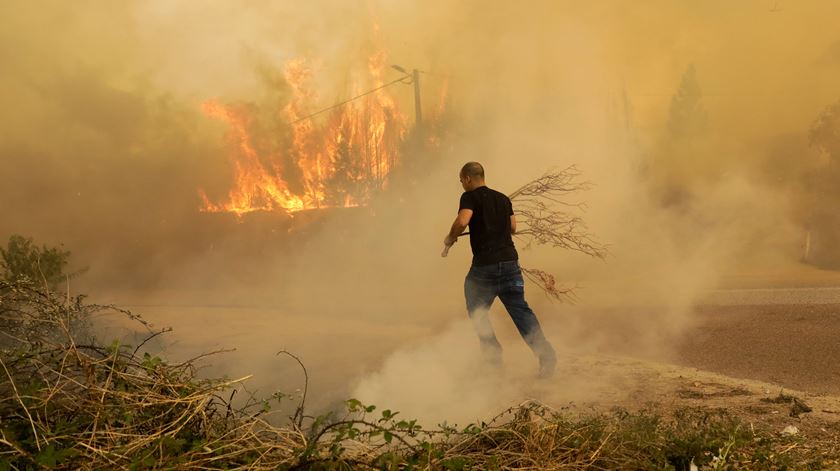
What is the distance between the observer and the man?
5141 millimetres

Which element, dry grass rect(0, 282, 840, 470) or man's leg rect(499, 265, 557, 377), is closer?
dry grass rect(0, 282, 840, 470)

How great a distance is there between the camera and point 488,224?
5.13m

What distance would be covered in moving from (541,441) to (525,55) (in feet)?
53.2

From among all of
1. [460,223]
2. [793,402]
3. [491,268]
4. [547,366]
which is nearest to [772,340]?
[793,402]

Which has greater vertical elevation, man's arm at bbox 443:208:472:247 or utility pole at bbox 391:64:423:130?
utility pole at bbox 391:64:423:130

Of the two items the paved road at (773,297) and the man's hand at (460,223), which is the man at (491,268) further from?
the paved road at (773,297)

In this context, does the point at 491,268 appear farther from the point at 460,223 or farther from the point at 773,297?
the point at 773,297

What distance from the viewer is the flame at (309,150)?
23250mm

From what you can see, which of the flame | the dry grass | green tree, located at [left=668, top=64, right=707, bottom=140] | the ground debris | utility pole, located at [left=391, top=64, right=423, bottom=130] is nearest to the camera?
the dry grass

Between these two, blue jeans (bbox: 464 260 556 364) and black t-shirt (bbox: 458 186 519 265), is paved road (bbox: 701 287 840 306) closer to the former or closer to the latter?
blue jeans (bbox: 464 260 556 364)

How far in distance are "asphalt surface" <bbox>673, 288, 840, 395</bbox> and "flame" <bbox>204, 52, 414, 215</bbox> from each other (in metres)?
14.3

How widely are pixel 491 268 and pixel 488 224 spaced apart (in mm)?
338

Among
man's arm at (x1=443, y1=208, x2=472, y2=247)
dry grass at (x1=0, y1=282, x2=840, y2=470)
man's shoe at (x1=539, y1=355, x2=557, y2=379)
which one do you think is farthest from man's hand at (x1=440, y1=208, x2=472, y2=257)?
dry grass at (x1=0, y1=282, x2=840, y2=470)

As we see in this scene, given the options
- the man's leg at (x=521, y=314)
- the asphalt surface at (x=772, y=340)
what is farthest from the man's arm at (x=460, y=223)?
the asphalt surface at (x=772, y=340)
